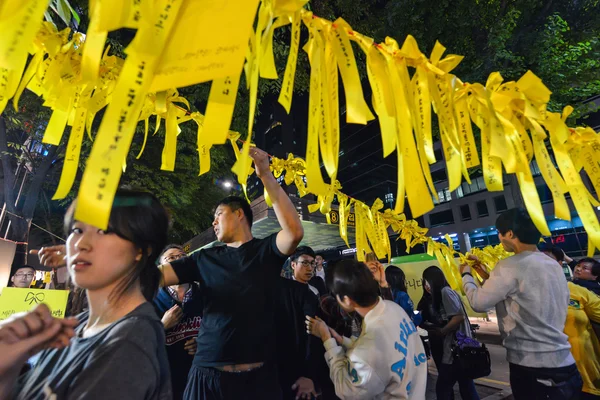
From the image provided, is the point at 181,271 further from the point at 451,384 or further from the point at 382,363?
the point at 451,384

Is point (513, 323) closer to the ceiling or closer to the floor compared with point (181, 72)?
closer to the floor

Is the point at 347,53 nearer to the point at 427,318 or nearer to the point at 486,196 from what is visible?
the point at 427,318

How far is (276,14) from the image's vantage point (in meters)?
1.10

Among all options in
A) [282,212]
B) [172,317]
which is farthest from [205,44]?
[172,317]

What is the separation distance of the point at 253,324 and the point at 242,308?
115 mm

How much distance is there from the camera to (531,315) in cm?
210

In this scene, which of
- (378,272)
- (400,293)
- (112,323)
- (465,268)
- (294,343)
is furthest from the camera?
(400,293)

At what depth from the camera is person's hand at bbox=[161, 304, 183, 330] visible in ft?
7.70

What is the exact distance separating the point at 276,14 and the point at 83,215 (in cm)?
95

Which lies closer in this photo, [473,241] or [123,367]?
[123,367]

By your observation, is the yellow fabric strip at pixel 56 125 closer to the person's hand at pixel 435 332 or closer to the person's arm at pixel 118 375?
the person's arm at pixel 118 375

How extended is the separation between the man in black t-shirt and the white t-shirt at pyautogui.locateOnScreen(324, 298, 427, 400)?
433 millimetres

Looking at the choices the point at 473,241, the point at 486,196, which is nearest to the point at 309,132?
the point at 486,196

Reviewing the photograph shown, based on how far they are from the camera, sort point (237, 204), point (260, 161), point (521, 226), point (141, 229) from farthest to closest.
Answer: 1. point (521, 226)
2. point (237, 204)
3. point (260, 161)
4. point (141, 229)
